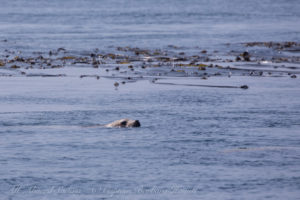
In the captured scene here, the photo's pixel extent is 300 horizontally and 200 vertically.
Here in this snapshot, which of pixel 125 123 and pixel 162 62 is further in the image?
pixel 162 62

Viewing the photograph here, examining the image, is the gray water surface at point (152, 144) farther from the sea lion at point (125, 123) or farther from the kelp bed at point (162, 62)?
the kelp bed at point (162, 62)

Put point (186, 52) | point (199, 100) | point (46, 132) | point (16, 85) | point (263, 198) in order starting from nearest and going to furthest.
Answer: point (263, 198), point (46, 132), point (199, 100), point (16, 85), point (186, 52)

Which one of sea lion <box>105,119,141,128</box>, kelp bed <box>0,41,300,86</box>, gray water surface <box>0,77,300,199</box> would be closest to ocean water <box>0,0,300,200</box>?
gray water surface <box>0,77,300,199</box>

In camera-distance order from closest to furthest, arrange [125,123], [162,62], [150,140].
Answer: [150,140] < [125,123] < [162,62]

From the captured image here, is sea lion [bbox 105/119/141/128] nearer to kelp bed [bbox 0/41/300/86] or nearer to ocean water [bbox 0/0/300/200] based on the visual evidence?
ocean water [bbox 0/0/300/200]

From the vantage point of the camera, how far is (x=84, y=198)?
1734 centimetres

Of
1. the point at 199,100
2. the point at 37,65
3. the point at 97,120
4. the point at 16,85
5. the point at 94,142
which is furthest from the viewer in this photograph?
the point at 37,65

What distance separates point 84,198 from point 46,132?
27.7ft

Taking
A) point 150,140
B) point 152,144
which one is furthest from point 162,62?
point 152,144

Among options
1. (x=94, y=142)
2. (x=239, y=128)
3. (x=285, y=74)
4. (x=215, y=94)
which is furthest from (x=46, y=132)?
(x=285, y=74)

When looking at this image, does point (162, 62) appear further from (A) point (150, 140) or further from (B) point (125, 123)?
(A) point (150, 140)

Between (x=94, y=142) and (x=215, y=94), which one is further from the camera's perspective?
(x=215, y=94)

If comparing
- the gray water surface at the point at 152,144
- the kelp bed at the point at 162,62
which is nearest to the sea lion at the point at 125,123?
the gray water surface at the point at 152,144

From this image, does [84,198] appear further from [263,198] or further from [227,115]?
[227,115]
